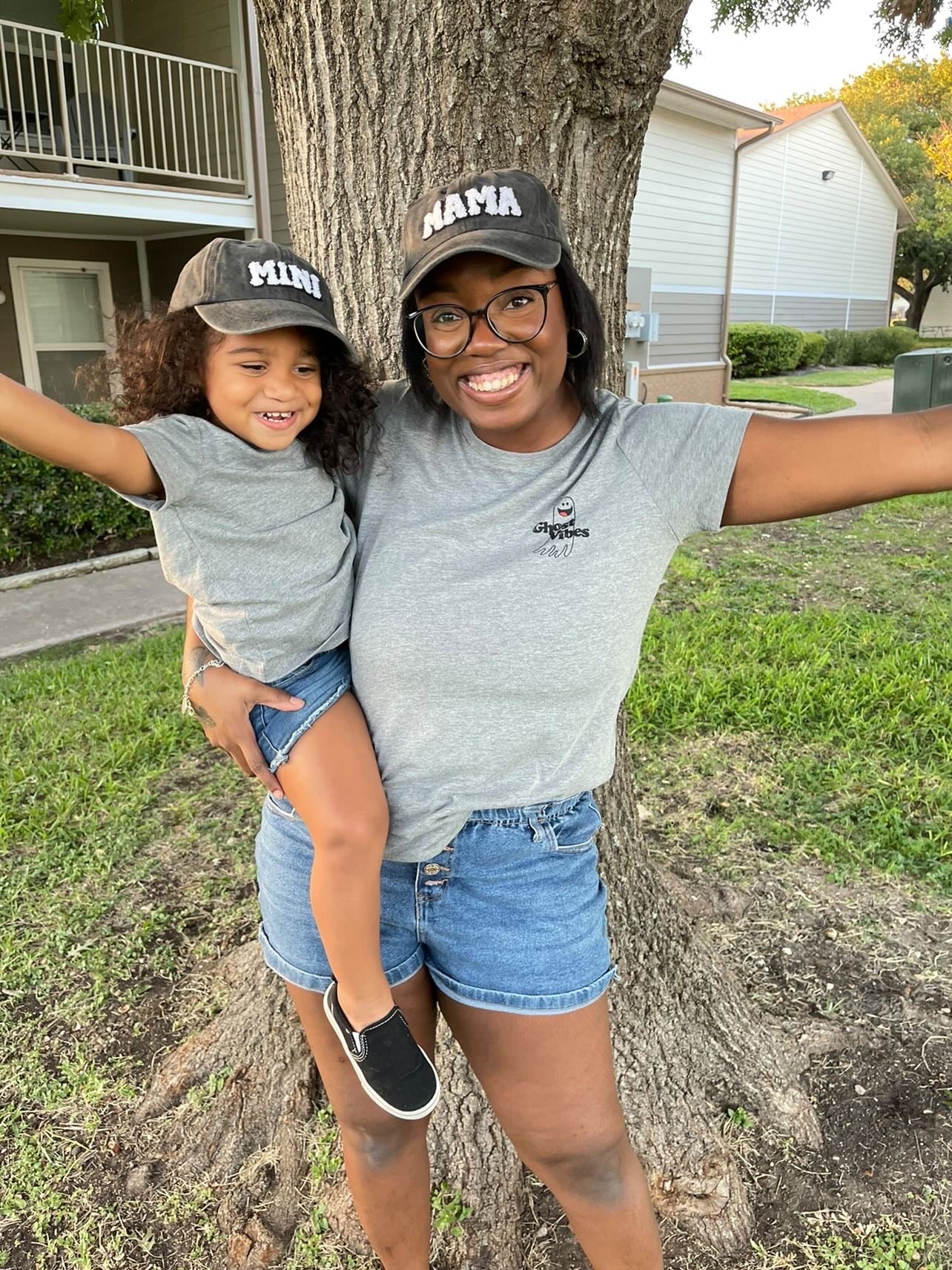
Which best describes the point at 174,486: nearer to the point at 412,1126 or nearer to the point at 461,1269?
the point at 412,1126

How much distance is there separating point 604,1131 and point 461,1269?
2.61 ft

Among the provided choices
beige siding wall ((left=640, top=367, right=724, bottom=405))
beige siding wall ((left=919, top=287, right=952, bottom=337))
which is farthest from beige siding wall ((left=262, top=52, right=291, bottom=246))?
beige siding wall ((left=919, top=287, right=952, bottom=337))

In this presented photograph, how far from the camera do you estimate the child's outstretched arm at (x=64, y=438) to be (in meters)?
1.49

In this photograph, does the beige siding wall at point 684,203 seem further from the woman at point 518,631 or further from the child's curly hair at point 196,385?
the woman at point 518,631

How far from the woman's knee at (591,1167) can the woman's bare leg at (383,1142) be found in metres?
0.25

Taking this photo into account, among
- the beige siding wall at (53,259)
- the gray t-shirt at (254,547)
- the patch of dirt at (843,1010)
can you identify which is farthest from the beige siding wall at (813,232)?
the gray t-shirt at (254,547)

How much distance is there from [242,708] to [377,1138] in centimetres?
80

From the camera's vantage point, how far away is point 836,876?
130 inches

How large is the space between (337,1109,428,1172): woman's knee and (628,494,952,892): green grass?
1.96 m

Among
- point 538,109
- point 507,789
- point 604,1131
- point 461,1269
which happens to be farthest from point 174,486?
point 461,1269

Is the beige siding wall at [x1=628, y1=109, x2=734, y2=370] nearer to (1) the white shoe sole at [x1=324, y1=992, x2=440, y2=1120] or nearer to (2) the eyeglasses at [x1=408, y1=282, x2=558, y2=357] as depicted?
(2) the eyeglasses at [x1=408, y1=282, x2=558, y2=357]

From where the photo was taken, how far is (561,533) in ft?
5.31

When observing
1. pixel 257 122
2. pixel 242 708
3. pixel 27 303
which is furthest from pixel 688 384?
pixel 242 708

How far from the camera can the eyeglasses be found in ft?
5.33
